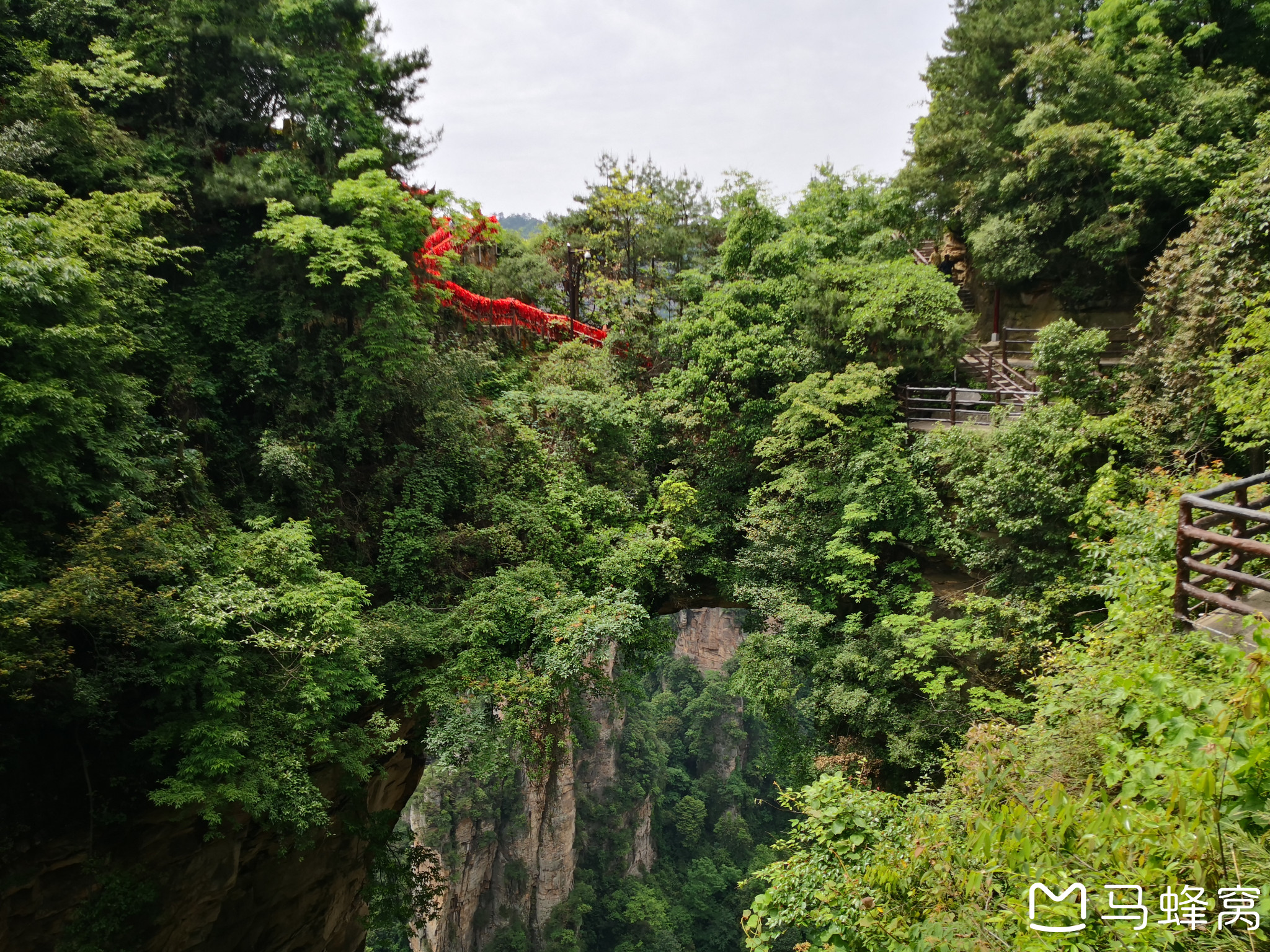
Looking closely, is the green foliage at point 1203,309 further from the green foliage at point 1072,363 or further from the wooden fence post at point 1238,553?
the wooden fence post at point 1238,553

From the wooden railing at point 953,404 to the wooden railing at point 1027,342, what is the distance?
4.23 feet

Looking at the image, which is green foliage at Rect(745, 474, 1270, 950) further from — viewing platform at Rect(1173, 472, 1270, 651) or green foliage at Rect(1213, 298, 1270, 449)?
green foliage at Rect(1213, 298, 1270, 449)

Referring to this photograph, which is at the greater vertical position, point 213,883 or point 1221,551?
point 1221,551

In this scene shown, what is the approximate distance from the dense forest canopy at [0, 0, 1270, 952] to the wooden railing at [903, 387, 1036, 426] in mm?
365

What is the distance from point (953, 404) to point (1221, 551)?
5.13 meters

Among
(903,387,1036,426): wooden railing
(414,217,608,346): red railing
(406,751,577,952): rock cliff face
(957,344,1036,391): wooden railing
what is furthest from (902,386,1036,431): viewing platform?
(406,751,577,952): rock cliff face

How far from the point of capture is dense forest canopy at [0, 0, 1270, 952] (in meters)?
4.84

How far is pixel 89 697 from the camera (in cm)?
585

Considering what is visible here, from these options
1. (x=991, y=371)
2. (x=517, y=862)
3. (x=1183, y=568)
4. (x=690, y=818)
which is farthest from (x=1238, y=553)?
(x=690, y=818)

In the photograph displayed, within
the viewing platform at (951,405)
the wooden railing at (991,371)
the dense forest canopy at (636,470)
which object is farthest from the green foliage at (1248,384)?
the wooden railing at (991,371)

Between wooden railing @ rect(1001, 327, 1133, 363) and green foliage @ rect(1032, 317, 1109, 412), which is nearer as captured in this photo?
green foliage @ rect(1032, 317, 1109, 412)

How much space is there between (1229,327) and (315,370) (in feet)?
38.8

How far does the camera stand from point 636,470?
482 inches

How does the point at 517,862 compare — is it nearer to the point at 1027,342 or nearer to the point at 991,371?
the point at 991,371
